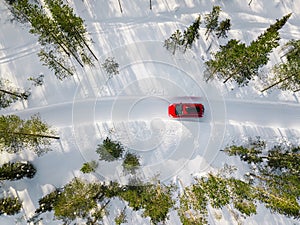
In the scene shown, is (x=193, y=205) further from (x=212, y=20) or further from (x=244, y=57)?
(x=212, y=20)

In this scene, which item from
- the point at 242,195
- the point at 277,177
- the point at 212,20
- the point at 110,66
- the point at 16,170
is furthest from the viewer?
the point at 110,66

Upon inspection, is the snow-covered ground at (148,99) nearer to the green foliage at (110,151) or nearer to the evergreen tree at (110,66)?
the evergreen tree at (110,66)

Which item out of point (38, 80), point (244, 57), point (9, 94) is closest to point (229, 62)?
point (244, 57)

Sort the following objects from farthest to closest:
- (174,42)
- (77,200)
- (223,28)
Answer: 1. (174,42)
2. (223,28)
3. (77,200)

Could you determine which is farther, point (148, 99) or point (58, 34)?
point (148, 99)

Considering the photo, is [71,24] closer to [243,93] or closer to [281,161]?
[243,93]
